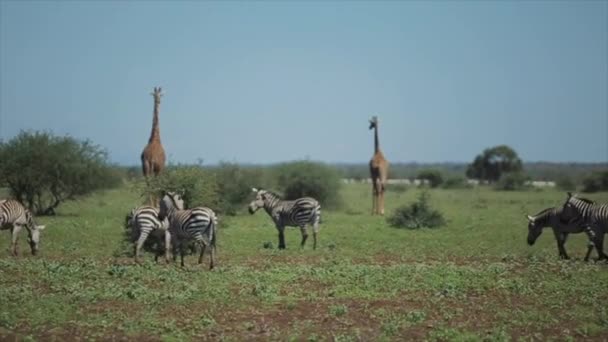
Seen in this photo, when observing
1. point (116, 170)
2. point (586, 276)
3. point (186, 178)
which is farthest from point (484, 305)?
point (116, 170)

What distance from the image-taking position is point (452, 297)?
561 inches

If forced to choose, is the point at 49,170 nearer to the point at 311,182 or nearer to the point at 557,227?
the point at 311,182

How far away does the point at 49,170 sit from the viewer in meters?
35.6

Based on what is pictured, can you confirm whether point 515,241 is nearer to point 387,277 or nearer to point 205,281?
point 387,277

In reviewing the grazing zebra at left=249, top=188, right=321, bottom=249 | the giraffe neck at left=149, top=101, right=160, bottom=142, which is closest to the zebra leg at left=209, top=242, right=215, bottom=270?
the grazing zebra at left=249, top=188, right=321, bottom=249

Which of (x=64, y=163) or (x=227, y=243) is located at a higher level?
(x=64, y=163)

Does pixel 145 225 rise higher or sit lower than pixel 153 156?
lower

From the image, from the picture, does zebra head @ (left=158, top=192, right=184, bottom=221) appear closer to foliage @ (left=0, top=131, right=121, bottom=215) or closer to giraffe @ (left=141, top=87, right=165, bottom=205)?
giraffe @ (left=141, top=87, right=165, bottom=205)

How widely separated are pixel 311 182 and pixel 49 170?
640 inches

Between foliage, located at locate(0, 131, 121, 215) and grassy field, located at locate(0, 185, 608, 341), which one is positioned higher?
foliage, located at locate(0, 131, 121, 215)

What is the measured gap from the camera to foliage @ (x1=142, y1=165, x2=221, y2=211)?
21.5 metres

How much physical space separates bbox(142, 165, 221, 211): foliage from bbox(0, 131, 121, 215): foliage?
1560cm

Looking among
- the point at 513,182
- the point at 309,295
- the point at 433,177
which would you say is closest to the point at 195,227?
the point at 309,295

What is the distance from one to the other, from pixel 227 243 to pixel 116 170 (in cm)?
1799
